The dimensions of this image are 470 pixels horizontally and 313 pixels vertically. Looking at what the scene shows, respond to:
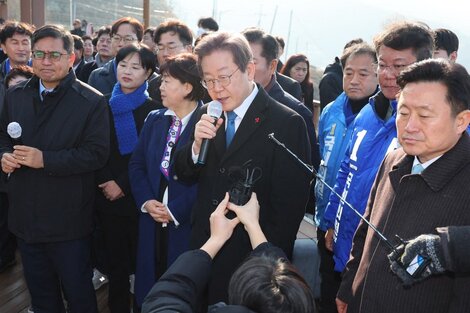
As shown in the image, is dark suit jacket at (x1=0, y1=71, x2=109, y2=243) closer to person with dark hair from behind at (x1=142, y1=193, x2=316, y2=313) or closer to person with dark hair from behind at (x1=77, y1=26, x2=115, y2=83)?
person with dark hair from behind at (x1=142, y1=193, x2=316, y2=313)

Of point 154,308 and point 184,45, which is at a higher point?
point 184,45

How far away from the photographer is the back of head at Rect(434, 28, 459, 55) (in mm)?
3326

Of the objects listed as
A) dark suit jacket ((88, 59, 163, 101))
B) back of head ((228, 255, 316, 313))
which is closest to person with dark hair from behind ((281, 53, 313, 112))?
dark suit jacket ((88, 59, 163, 101))

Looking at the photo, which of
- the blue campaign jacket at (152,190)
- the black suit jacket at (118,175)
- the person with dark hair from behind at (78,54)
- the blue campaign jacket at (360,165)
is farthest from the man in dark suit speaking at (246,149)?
the person with dark hair from behind at (78,54)

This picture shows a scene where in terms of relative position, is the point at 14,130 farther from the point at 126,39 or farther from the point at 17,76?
the point at 126,39

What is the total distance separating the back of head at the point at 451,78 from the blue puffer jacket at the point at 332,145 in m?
1.02

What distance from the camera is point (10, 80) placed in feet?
11.1

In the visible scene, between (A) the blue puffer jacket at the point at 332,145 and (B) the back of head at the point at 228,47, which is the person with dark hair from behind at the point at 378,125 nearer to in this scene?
(A) the blue puffer jacket at the point at 332,145

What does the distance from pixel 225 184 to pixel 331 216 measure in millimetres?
808

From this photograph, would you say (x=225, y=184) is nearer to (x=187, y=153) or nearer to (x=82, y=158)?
(x=187, y=153)

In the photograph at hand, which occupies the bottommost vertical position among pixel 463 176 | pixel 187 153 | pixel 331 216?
pixel 331 216

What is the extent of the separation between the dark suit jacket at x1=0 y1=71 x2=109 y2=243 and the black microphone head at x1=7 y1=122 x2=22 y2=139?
55mm

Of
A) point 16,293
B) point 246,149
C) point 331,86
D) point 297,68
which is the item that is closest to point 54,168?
point 246,149

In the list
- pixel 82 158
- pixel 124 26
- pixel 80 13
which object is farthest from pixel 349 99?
pixel 80 13
